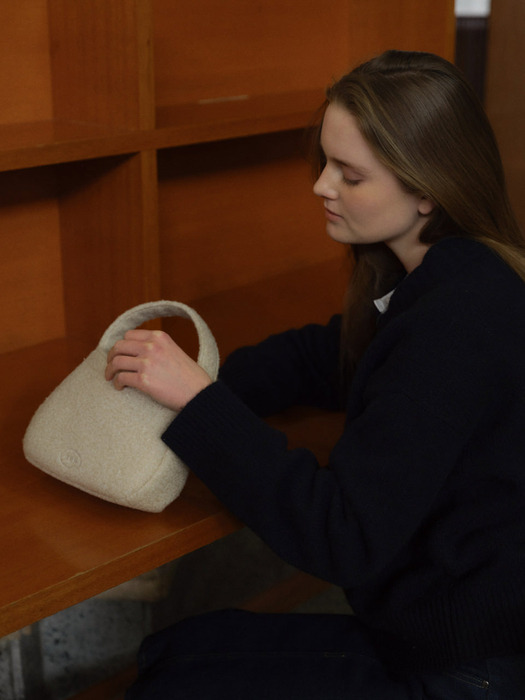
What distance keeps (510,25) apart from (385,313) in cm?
151

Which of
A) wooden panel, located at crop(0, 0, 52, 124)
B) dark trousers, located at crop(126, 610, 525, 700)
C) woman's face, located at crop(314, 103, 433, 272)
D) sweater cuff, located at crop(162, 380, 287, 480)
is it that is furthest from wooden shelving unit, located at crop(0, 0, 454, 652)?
woman's face, located at crop(314, 103, 433, 272)

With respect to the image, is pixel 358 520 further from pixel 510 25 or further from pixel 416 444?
pixel 510 25

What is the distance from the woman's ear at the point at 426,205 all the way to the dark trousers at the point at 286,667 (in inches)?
21.1

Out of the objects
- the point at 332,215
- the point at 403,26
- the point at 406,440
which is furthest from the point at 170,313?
the point at 403,26

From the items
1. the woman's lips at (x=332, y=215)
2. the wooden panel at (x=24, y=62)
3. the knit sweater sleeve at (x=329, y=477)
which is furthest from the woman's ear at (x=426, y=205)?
the wooden panel at (x=24, y=62)

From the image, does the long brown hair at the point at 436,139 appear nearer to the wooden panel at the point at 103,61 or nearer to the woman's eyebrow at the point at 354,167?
the woman's eyebrow at the point at 354,167

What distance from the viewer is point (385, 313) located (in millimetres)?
1204

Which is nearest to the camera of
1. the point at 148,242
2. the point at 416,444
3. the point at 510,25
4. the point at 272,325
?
the point at 416,444

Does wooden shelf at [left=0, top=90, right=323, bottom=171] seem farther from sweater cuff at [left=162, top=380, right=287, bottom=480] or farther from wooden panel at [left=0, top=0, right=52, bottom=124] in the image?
sweater cuff at [left=162, top=380, right=287, bottom=480]

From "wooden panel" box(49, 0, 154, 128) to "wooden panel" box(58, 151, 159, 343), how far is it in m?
0.07

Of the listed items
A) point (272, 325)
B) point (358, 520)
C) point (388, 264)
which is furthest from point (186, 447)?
point (272, 325)

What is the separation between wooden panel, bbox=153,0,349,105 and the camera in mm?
1701

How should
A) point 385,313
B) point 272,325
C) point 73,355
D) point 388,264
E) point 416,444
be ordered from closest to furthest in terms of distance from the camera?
point 416,444 < point 385,313 < point 388,264 < point 73,355 < point 272,325

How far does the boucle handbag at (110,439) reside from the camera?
3.51 ft
